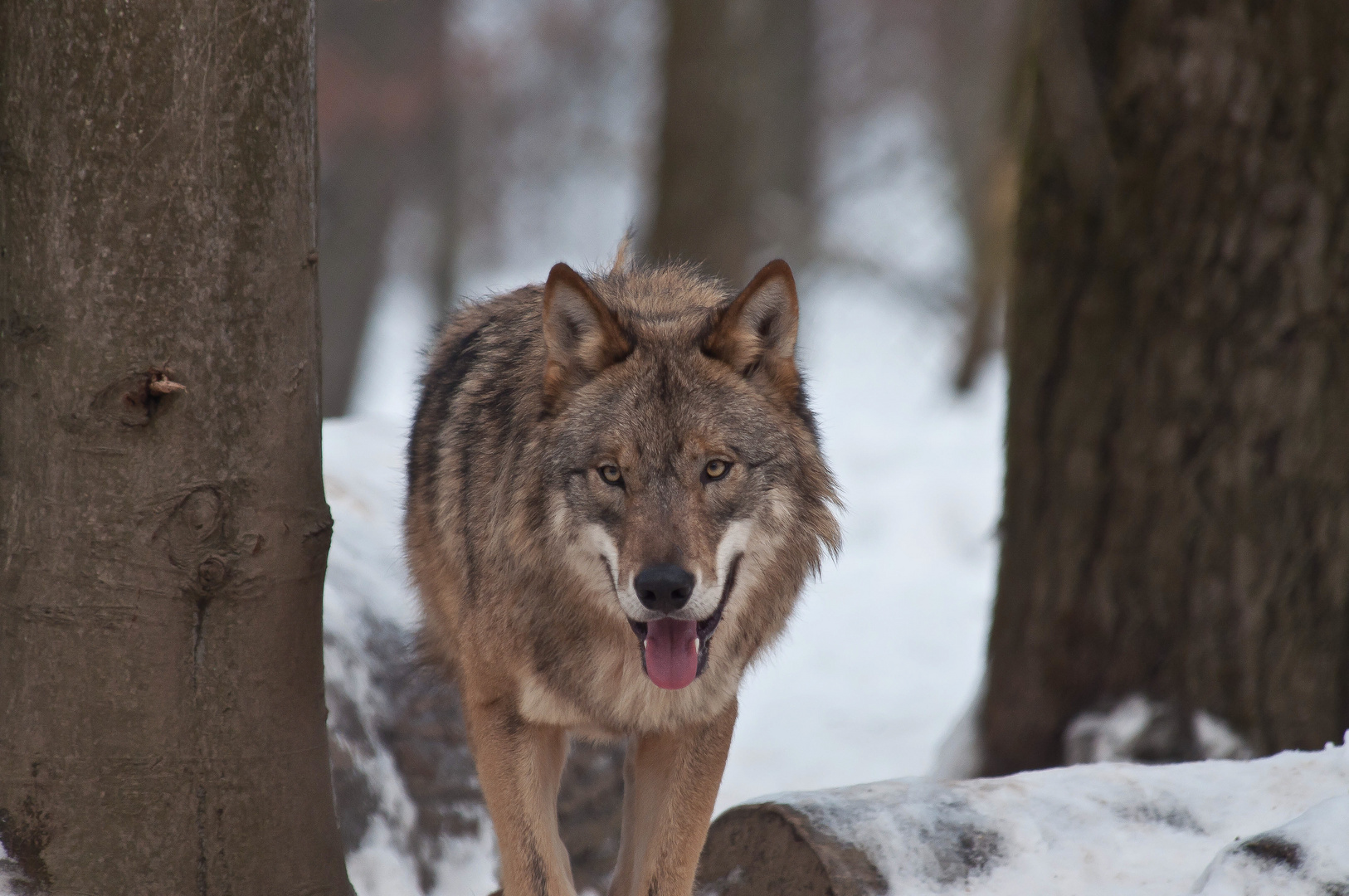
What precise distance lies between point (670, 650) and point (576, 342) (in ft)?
2.64

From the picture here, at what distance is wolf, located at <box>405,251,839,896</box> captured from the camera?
9.93 ft

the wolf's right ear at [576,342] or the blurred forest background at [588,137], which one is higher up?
the blurred forest background at [588,137]

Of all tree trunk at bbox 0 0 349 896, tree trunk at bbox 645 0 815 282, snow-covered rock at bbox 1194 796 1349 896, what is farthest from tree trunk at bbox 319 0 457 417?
snow-covered rock at bbox 1194 796 1349 896

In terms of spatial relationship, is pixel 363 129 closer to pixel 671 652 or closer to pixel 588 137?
pixel 588 137

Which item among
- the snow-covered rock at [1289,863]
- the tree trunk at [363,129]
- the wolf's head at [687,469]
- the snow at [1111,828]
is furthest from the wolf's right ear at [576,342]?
the tree trunk at [363,129]

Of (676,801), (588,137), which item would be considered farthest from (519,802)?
(588,137)

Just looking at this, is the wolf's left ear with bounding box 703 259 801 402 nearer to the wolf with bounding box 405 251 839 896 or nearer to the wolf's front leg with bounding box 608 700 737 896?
the wolf with bounding box 405 251 839 896

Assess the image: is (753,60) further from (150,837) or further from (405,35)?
(150,837)

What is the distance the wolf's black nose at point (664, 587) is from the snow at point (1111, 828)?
77 cm

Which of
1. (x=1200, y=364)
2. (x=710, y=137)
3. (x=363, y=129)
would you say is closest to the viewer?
(x=1200, y=364)

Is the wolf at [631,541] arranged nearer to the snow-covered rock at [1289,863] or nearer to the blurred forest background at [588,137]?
the snow-covered rock at [1289,863]

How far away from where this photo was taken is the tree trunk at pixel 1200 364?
477cm

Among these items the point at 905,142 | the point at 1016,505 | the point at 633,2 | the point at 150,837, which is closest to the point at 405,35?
the point at 633,2

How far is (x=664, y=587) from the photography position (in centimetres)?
279
